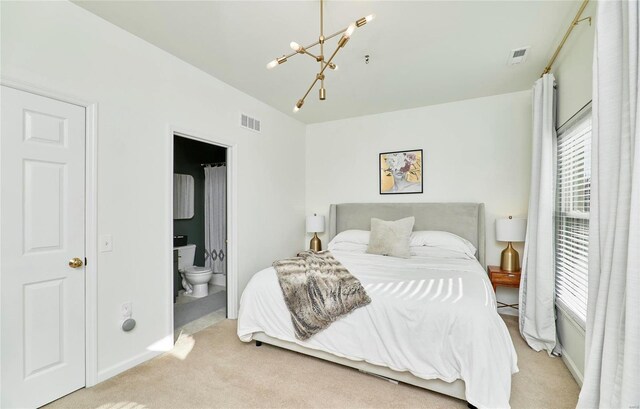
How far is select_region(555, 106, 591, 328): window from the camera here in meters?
2.17

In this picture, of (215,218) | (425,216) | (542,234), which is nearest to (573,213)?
(542,234)

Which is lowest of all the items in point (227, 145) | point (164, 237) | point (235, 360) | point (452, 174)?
point (235, 360)

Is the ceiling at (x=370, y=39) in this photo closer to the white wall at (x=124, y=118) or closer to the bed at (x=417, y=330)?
the white wall at (x=124, y=118)

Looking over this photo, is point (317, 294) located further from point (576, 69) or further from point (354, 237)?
point (576, 69)

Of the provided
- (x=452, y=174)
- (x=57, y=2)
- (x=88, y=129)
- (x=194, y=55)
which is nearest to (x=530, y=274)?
(x=452, y=174)

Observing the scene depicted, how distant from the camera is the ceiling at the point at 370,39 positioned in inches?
79.7

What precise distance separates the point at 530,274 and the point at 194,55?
12.2ft

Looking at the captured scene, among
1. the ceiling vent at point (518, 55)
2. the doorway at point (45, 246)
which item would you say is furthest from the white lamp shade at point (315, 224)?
the ceiling vent at point (518, 55)

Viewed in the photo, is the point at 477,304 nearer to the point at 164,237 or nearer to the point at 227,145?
the point at 164,237

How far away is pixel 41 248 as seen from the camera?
6.16 feet

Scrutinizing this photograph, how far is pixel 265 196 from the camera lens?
385 cm

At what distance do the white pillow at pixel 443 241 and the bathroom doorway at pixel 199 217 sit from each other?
276 cm

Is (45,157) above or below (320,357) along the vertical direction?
above

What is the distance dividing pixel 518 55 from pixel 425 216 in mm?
1963
